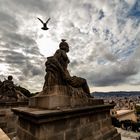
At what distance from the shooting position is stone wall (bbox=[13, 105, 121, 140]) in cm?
366

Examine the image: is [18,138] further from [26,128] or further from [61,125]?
[61,125]

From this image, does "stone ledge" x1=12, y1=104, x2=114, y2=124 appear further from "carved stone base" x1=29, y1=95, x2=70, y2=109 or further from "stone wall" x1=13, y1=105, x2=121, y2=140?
"carved stone base" x1=29, y1=95, x2=70, y2=109

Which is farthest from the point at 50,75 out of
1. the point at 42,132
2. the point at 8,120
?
the point at 8,120

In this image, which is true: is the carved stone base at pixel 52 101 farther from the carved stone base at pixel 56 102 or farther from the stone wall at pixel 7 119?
the stone wall at pixel 7 119

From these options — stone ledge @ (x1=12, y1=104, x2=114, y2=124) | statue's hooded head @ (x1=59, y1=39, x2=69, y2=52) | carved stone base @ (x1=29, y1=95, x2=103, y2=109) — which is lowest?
stone ledge @ (x1=12, y1=104, x2=114, y2=124)

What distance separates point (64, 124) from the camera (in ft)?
13.8

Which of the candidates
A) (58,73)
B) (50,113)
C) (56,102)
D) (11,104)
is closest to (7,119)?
(11,104)

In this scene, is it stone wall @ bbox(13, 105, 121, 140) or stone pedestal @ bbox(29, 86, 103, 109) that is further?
stone pedestal @ bbox(29, 86, 103, 109)

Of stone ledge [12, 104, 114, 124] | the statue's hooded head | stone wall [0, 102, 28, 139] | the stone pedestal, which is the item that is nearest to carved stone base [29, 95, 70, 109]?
the stone pedestal

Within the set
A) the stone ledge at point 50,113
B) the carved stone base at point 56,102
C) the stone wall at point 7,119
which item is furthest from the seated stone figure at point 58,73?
the stone wall at point 7,119

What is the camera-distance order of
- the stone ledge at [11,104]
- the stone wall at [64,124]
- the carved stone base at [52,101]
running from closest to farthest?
the stone wall at [64,124] < the carved stone base at [52,101] < the stone ledge at [11,104]

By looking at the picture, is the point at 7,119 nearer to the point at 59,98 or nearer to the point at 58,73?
the point at 58,73

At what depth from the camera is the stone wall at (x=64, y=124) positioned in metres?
3.66

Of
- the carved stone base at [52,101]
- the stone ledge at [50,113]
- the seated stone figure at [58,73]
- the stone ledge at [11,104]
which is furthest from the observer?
the stone ledge at [11,104]
